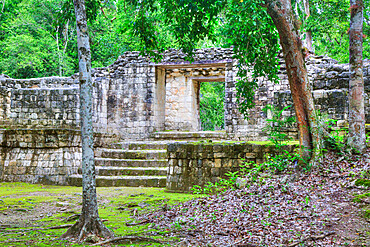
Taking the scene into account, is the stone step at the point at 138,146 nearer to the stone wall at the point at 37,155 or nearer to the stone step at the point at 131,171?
the stone wall at the point at 37,155

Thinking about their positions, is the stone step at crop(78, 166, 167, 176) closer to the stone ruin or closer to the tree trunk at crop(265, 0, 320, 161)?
the stone ruin

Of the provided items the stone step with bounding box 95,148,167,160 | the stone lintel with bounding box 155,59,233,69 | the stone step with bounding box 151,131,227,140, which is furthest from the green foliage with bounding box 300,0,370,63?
the stone step with bounding box 95,148,167,160

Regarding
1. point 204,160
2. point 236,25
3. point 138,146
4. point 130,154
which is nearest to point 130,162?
point 130,154

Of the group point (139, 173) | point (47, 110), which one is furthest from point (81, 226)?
point (47, 110)

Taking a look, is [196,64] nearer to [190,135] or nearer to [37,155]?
[190,135]

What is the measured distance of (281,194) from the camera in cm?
511

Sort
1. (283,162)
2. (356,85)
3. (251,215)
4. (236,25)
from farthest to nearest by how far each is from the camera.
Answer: (283,162) < (236,25) < (356,85) < (251,215)

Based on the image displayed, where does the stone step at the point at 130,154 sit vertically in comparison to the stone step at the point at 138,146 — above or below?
below

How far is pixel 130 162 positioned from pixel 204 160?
373cm

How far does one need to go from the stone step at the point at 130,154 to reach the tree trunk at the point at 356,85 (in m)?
6.13

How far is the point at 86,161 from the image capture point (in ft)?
13.9

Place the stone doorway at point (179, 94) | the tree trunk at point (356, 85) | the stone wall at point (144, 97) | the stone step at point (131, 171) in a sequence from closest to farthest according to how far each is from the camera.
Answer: the tree trunk at point (356, 85), the stone step at point (131, 171), the stone wall at point (144, 97), the stone doorway at point (179, 94)

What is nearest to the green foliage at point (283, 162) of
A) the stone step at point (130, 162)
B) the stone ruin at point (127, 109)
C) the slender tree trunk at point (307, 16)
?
the stone ruin at point (127, 109)

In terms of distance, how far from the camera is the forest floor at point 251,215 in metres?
3.88
